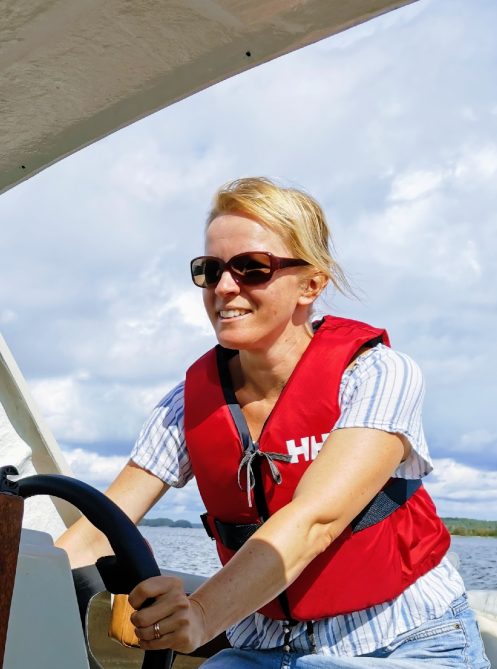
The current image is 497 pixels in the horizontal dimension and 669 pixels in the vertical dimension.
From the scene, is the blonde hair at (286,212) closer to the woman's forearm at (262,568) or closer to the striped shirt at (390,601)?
the striped shirt at (390,601)

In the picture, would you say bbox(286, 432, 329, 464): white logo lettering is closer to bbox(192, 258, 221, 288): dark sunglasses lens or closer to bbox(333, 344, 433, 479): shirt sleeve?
bbox(333, 344, 433, 479): shirt sleeve

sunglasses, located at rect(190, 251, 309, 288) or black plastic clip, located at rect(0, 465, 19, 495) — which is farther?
sunglasses, located at rect(190, 251, 309, 288)

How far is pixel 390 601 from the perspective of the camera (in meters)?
1.62

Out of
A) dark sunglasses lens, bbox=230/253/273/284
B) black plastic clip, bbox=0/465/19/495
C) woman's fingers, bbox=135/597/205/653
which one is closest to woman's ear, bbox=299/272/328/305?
dark sunglasses lens, bbox=230/253/273/284

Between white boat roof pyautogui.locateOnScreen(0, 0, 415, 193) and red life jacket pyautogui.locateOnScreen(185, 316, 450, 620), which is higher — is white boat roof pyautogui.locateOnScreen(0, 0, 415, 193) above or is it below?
above

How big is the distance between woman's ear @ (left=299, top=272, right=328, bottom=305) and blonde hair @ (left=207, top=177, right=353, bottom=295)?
0.5 inches

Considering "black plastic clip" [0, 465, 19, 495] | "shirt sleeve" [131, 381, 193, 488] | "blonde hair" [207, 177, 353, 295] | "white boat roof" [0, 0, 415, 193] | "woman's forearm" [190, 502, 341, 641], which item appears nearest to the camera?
"black plastic clip" [0, 465, 19, 495]

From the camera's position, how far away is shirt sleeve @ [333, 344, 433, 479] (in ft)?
4.98

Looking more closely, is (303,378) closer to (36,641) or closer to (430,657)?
(430,657)

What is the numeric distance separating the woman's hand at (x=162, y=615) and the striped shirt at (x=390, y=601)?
607 mm

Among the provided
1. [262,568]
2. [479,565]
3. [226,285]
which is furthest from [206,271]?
[479,565]

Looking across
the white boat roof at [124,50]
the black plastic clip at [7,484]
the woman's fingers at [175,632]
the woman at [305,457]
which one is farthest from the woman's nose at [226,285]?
the black plastic clip at [7,484]

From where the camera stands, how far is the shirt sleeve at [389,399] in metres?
1.52

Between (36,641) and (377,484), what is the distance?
780 millimetres
